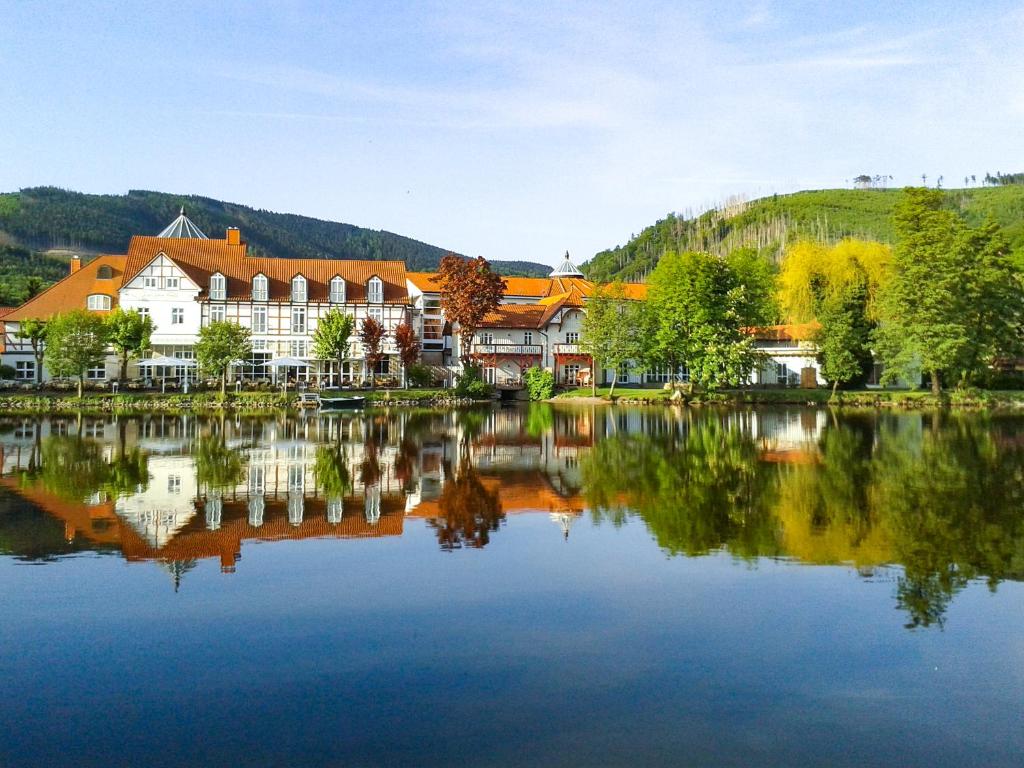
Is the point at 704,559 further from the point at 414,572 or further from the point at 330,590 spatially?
the point at 330,590

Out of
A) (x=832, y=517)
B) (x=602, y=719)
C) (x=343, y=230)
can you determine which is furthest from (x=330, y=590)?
(x=343, y=230)

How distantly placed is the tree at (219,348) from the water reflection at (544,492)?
14587 mm

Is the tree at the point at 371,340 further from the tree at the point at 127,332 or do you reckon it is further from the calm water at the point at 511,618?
the calm water at the point at 511,618

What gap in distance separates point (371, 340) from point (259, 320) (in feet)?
26.5

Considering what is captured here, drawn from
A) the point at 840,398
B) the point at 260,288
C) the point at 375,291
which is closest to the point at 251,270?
the point at 260,288

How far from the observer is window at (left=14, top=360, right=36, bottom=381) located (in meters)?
49.2

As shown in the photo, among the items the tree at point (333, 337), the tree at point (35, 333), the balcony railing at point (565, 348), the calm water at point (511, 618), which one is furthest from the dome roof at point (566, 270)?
the calm water at point (511, 618)

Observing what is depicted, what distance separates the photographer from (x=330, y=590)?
9352 millimetres

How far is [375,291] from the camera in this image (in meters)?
54.4

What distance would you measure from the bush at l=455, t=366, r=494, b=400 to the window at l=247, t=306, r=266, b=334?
13.0 meters

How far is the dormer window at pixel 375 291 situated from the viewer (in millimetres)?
54281

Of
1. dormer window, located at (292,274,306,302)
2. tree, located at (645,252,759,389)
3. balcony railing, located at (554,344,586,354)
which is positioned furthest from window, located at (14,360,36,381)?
tree, located at (645,252,759,389)

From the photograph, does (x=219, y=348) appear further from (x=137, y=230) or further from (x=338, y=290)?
(x=137, y=230)

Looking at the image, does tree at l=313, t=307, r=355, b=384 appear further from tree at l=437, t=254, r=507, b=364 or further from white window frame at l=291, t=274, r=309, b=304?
tree at l=437, t=254, r=507, b=364
